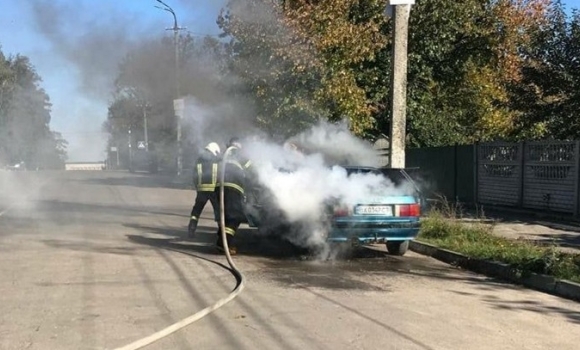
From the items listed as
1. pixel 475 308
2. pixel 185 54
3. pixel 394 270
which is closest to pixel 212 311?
pixel 475 308

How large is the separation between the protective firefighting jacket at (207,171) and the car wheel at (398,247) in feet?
9.55

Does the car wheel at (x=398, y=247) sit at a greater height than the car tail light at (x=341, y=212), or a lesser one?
lesser

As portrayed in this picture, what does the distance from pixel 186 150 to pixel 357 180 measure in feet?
28.8

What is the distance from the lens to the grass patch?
802cm

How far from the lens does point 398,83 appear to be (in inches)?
495

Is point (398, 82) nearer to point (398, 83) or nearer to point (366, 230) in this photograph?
point (398, 83)

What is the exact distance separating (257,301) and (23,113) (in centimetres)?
1341

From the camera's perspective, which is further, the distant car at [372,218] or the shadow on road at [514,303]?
the distant car at [372,218]

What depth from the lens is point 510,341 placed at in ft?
17.9

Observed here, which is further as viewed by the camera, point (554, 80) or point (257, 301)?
point (554, 80)

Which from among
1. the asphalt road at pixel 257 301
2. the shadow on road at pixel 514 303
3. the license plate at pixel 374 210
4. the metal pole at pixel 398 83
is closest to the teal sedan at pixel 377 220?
the license plate at pixel 374 210

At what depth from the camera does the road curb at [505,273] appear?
741cm

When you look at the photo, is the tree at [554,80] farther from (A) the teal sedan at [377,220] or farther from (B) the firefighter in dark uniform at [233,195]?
(B) the firefighter in dark uniform at [233,195]

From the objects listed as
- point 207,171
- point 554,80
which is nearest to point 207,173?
point 207,171
